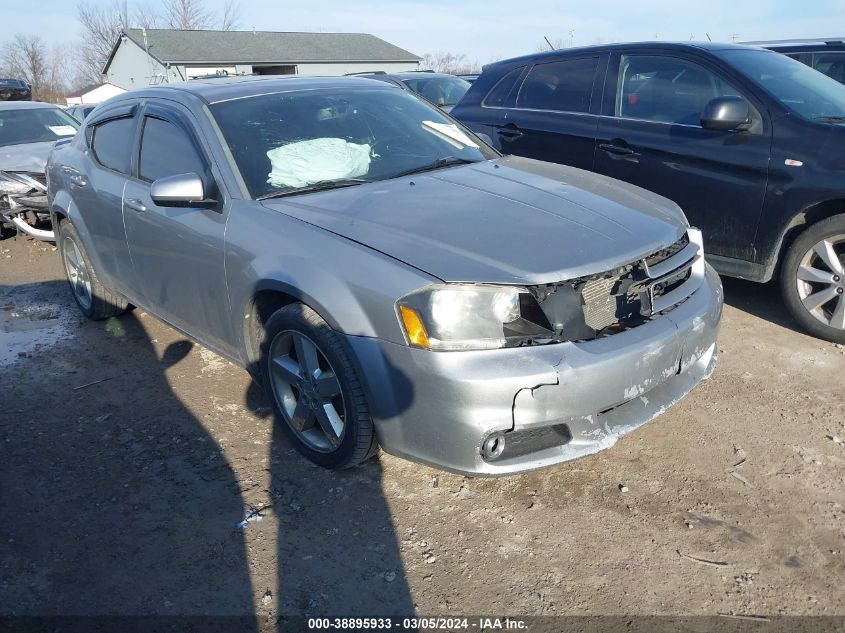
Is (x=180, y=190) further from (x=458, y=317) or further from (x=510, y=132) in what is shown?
(x=510, y=132)

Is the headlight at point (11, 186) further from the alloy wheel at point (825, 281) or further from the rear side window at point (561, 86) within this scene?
the alloy wheel at point (825, 281)

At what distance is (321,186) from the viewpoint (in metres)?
3.39

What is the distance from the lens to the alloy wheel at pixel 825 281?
4164 millimetres

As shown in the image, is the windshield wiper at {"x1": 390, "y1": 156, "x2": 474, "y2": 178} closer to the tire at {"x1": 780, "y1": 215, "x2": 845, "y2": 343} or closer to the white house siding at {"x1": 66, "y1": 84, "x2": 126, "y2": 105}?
the tire at {"x1": 780, "y1": 215, "x2": 845, "y2": 343}

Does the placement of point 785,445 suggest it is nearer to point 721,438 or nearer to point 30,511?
point 721,438

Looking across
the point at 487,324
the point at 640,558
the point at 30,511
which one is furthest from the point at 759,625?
the point at 30,511

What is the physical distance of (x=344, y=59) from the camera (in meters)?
48.4

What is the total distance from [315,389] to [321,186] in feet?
3.33

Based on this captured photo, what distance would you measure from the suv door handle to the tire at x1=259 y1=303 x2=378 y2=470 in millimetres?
3323

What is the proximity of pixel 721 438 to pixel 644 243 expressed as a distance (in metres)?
1.12

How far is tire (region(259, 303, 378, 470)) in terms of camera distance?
2.81 meters

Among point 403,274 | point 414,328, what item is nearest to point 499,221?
point 403,274

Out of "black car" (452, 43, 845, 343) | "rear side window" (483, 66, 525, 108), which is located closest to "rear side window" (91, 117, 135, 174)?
"black car" (452, 43, 845, 343)

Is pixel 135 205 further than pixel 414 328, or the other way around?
pixel 135 205
